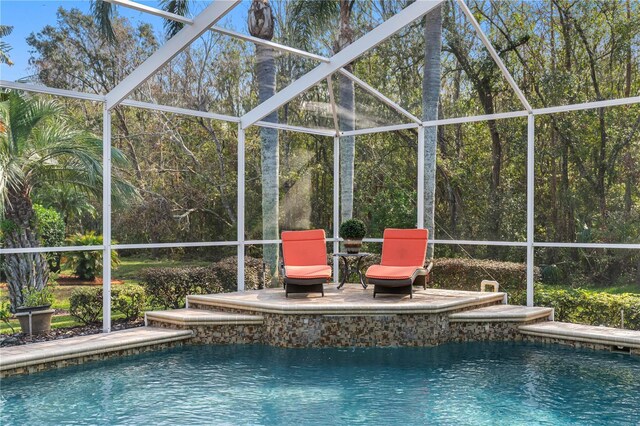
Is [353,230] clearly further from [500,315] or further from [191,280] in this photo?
[191,280]

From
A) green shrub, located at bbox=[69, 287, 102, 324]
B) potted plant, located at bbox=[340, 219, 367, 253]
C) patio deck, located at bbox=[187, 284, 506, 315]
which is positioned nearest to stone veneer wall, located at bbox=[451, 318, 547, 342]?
patio deck, located at bbox=[187, 284, 506, 315]

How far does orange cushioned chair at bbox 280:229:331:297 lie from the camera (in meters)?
8.73

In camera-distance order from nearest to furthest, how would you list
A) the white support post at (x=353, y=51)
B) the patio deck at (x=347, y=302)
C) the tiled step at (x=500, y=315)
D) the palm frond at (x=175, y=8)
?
the white support post at (x=353, y=51) → the patio deck at (x=347, y=302) → the tiled step at (x=500, y=315) → the palm frond at (x=175, y=8)

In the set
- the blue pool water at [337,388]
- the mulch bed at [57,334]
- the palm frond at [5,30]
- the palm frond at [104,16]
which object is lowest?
the blue pool water at [337,388]

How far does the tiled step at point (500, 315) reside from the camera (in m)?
8.21

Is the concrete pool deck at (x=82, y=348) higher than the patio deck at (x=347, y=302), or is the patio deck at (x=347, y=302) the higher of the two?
the patio deck at (x=347, y=302)

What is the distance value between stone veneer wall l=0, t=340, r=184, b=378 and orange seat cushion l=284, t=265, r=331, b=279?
70.3 inches

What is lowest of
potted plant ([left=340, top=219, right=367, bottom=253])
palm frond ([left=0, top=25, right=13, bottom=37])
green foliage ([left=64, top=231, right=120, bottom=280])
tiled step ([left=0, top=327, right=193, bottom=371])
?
tiled step ([left=0, top=327, right=193, bottom=371])

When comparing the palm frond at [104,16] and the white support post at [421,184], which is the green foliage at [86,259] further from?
the white support post at [421,184]

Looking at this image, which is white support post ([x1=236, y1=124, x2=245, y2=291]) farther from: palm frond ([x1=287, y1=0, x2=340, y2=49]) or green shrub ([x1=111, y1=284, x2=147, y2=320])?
palm frond ([x1=287, y1=0, x2=340, y2=49])

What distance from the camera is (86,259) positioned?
476 inches

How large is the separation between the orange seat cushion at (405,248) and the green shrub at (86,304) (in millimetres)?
4351

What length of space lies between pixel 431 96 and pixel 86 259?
7.64 meters

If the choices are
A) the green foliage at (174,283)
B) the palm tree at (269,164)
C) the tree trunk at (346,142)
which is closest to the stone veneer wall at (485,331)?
the green foliage at (174,283)
